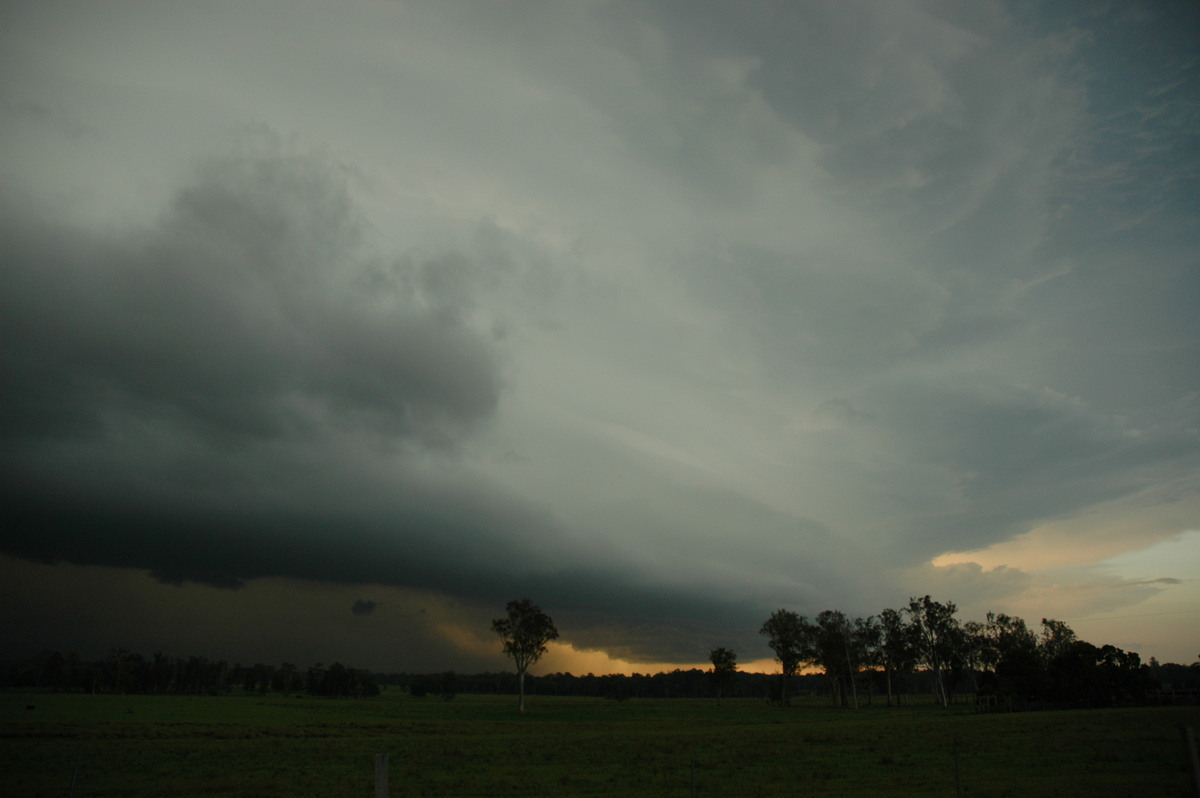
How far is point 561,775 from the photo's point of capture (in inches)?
1316

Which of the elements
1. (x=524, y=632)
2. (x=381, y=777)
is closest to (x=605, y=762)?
(x=381, y=777)

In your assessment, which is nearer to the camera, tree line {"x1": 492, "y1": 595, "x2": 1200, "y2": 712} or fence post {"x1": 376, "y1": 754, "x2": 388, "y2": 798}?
fence post {"x1": 376, "y1": 754, "x2": 388, "y2": 798}

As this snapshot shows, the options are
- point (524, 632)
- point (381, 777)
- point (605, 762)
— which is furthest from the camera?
point (524, 632)

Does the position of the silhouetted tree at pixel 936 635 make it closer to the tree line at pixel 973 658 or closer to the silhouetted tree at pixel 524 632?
the tree line at pixel 973 658

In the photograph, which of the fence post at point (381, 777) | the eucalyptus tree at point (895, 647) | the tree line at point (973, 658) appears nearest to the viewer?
the fence post at point (381, 777)

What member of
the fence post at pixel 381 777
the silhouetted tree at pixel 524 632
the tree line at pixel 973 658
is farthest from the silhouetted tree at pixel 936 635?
the fence post at pixel 381 777

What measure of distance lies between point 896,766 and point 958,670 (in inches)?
4947

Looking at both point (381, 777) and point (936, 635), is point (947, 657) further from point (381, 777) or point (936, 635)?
point (381, 777)

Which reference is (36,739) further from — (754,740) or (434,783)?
(754,740)

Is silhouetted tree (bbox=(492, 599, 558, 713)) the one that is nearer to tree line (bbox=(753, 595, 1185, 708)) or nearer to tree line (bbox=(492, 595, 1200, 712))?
tree line (bbox=(492, 595, 1200, 712))

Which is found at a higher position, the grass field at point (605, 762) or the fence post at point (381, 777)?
A: the fence post at point (381, 777)

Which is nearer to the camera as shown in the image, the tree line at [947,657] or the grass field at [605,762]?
the grass field at [605,762]

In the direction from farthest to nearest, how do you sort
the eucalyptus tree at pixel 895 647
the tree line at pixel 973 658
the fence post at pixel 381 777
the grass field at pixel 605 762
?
the eucalyptus tree at pixel 895 647 < the tree line at pixel 973 658 < the grass field at pixel 605 762 < the fence post at pixel 381 777

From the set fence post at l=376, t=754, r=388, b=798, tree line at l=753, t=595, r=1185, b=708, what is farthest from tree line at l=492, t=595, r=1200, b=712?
fence post at l=376, t=754, r=388, b=798
